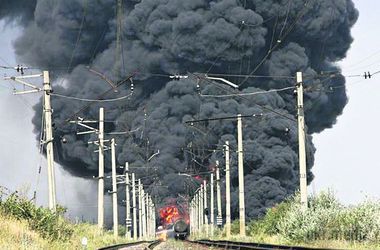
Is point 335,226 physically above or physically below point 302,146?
below

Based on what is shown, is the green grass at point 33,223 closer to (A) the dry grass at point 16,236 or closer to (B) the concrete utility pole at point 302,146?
(A) the dry grass at point 16,236

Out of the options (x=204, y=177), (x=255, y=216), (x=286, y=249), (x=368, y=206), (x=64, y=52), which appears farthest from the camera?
(x=64, y=52)

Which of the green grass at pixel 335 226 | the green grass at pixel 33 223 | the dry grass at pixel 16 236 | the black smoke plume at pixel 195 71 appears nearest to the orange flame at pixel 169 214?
the black smoke plume at pixel 195 71

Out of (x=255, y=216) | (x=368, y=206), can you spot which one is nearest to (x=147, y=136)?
(x=255, y=216)

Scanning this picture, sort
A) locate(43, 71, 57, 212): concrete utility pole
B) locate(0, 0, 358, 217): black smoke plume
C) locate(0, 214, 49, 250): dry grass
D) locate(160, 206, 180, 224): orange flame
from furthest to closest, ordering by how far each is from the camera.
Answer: locate(160, 206, 180, 224): orange flame → locate(0, 0, 358, 217): black smoke plume → locate(43, 71, 57, 212): concrete utility pole → locate(0, 214, 49, 250): dry grass

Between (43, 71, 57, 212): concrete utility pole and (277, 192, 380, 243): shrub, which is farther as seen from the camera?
(43, 71, 57, 212): concrete utility pole

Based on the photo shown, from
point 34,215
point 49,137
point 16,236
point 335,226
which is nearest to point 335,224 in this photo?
point 335,226

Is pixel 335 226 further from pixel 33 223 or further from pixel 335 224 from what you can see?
pixel 33 223

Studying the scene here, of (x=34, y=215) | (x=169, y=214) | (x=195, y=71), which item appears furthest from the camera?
(x=169, y=214)

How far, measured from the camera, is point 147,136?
330 feet

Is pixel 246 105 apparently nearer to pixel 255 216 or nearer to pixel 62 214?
pixel 255 216

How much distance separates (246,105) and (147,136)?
47.6 ft

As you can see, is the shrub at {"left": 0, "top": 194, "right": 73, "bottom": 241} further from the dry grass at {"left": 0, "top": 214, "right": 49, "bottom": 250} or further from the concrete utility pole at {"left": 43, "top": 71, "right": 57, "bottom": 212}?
the concrete utility pole at {"left": 43, "top": 71, "right": 57, "bottom": 212}

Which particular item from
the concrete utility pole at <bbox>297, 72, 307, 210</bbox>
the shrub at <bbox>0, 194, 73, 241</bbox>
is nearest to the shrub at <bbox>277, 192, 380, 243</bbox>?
the concrete utility pole at <bbox>297, 72, 307, 210</bbox>
